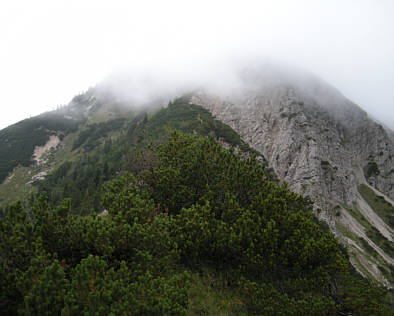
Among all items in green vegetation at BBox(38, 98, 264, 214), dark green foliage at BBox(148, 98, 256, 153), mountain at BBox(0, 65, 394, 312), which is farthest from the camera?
dark green foliage at BBox(148, 98, 256, 153)

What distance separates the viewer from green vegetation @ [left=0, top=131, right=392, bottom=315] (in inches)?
275

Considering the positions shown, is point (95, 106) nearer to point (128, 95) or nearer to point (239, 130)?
point (128, 95)

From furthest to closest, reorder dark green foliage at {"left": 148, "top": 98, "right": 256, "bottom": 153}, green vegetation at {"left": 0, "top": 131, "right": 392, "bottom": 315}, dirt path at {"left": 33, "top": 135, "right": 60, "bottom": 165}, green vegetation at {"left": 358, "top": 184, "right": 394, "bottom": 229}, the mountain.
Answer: dirt path at {"left": 33, "top": 135, "right": 60, "bottom": 165} → green vegetation at {"left": 358, "top": 184, "right": 394, "bottom": 229} → dark green foliage at {"left": 148, "top": 98, "right": 256, "bottom": 153} → the mountain → green vegetation at {"left": 0, "top": 131, "right": 392, "bottom": 315}

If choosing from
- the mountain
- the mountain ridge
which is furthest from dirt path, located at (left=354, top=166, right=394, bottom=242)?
the mountain

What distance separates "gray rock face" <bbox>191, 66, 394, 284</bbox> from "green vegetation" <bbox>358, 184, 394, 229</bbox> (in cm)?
288

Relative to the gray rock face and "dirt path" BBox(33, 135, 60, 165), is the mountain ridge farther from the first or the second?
"dirt path" BBox(33, 135, 60, 165)

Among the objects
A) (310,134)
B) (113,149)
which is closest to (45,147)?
(113,149)

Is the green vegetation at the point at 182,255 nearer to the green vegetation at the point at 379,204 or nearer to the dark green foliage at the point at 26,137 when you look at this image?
the green vegetation at the point at 379,204

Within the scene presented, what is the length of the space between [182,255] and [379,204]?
85314 mm

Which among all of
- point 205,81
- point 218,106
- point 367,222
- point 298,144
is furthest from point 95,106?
point 367,222

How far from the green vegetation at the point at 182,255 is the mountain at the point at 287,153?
28506 mm

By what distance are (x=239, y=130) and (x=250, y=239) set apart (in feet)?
227

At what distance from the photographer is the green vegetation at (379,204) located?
71.6 metres

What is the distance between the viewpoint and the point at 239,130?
79062mm
